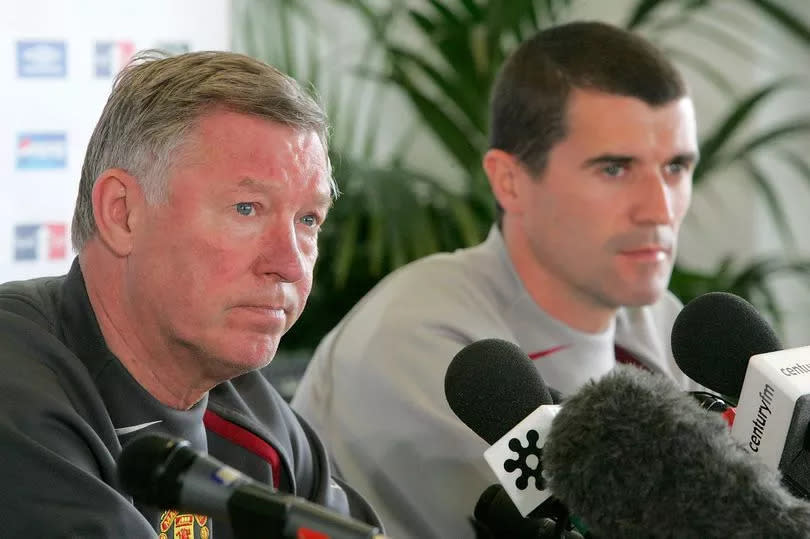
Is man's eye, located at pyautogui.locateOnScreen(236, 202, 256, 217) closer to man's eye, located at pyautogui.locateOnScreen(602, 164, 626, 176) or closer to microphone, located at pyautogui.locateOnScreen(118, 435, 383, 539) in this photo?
microphone, located at pyautogui.locateOnScreen(118, 435, 383, 539)

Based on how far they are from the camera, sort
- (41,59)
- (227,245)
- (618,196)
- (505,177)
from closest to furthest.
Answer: (227,245) → (618,196) → (505,177) → (41,59)

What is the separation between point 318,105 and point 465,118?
1.87 m

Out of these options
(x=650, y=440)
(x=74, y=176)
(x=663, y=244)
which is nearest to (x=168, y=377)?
(x=650, y=440)

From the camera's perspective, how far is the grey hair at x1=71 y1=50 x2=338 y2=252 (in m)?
1.09

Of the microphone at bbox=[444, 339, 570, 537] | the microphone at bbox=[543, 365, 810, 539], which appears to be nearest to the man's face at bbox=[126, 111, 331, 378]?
the microphone at bbox=[444, 339, 570, 537]

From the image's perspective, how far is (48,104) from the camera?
91.9 inches

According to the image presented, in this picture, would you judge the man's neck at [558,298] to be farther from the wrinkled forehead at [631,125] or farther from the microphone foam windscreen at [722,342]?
the microphone foam windscreen at [722,342]

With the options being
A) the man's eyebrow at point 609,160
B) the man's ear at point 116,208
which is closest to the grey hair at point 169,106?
the man's ear at point 116,208

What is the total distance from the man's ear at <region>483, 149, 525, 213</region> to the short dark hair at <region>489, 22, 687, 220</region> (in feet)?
0.05

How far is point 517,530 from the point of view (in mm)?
967

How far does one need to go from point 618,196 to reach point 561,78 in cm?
22

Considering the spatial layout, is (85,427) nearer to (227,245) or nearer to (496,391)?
(227,245)

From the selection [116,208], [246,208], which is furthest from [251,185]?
[116,208]

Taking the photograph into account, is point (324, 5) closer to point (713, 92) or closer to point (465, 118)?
point (465, 118)
